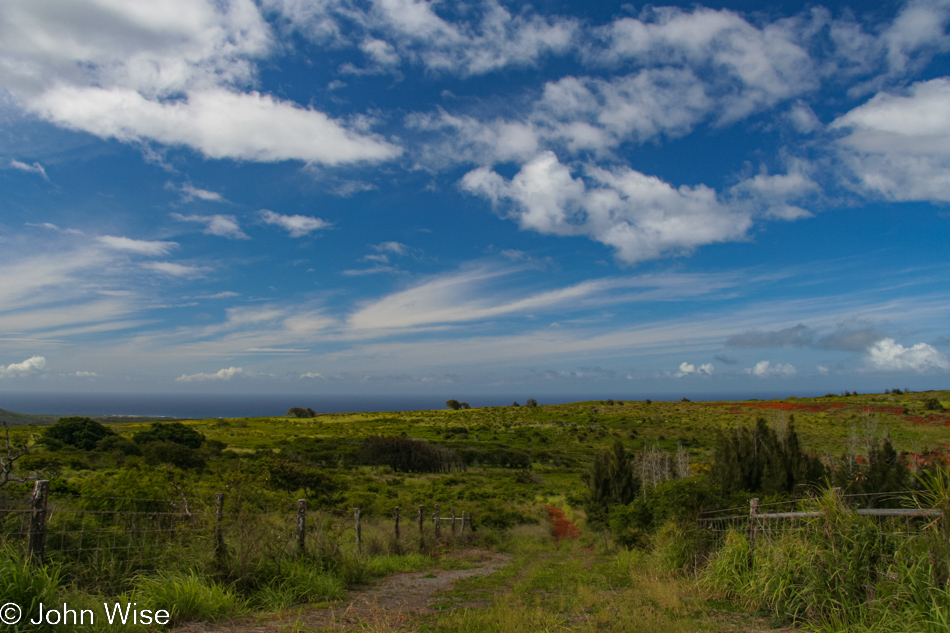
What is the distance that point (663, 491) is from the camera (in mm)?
13328

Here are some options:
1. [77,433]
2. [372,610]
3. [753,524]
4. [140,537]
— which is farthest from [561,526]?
[77,433]

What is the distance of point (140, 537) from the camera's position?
327 inches

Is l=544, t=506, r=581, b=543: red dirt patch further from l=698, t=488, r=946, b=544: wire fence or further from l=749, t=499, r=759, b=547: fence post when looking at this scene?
l=698, t=488, r=946, b=544: wire fence

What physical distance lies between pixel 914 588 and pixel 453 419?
83.7 metres

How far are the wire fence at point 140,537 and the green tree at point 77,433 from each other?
113 feet

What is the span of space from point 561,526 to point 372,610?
21.4 meters

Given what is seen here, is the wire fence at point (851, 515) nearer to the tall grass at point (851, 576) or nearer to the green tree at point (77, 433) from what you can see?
the tall grass at point (851, 576)

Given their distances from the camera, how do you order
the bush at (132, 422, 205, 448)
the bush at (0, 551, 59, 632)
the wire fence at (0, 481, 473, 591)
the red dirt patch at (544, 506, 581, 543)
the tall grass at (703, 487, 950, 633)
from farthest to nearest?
the bush at (132, 422, 205, 448) < the red dirt patch at (544, 506, 581, 543) < the wire fence at (0, 481, 473, 591) < the bush at (0, 551, 59, 632) < the tall grass at (703, 487, 950, 633)

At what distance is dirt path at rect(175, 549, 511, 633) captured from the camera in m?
5.99

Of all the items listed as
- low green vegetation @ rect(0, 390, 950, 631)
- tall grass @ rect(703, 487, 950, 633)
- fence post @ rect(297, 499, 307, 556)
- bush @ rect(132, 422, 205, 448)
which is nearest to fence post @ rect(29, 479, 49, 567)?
low green vegetation @ rect(0, 390, 950, 631)

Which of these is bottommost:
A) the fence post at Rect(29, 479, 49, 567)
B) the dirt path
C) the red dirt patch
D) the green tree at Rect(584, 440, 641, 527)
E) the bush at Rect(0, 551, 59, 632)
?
the red dirt patch

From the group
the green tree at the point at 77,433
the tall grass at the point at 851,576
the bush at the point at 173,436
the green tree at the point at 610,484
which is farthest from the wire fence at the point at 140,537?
the bush at the point at 173,436

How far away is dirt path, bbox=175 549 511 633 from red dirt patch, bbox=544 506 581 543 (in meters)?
11.3

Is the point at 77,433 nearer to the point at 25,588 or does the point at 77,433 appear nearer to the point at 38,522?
the point at 38,522
